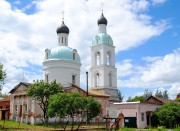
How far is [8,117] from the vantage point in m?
55.1

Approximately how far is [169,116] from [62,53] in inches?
924

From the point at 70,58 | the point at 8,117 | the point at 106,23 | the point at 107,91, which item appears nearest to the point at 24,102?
the point at 8,117

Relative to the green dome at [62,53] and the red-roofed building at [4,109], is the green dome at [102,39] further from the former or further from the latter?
the red-roofed building at [4,109]

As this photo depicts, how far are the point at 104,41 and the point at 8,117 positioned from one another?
83.3 ft

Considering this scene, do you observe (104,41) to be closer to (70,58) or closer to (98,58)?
(98,58)

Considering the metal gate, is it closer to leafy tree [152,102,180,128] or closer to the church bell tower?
leafy tree [152,102,180,128]

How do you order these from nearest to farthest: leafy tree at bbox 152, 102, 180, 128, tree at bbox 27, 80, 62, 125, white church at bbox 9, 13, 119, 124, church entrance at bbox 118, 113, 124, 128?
1. leafy tree at bbox 152, 102, 180, 128
2. church entrance at bbox 118, 113, 124, 128
3. tree at bbox 27, 80, 62, 125
4. white church at bbox 9, 13, 119, 124

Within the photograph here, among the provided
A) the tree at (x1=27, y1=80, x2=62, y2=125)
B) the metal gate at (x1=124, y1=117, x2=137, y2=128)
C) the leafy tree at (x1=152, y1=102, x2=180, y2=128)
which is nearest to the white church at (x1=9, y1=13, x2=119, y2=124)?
the tree at (x1=27, y1=80, x2=62, y2=125)

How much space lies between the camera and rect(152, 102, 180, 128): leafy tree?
1663 inches

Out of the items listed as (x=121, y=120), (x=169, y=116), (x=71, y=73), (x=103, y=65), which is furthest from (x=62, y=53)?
(x=169, y=116)

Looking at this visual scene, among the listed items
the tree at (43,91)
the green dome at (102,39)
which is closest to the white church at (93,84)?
the green dome at (102,39)

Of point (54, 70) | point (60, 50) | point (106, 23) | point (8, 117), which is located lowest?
point (8, 117)

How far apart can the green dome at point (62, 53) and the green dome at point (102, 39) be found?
9887 millimetres

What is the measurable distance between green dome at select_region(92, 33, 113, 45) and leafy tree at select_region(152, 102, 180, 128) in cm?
2542
